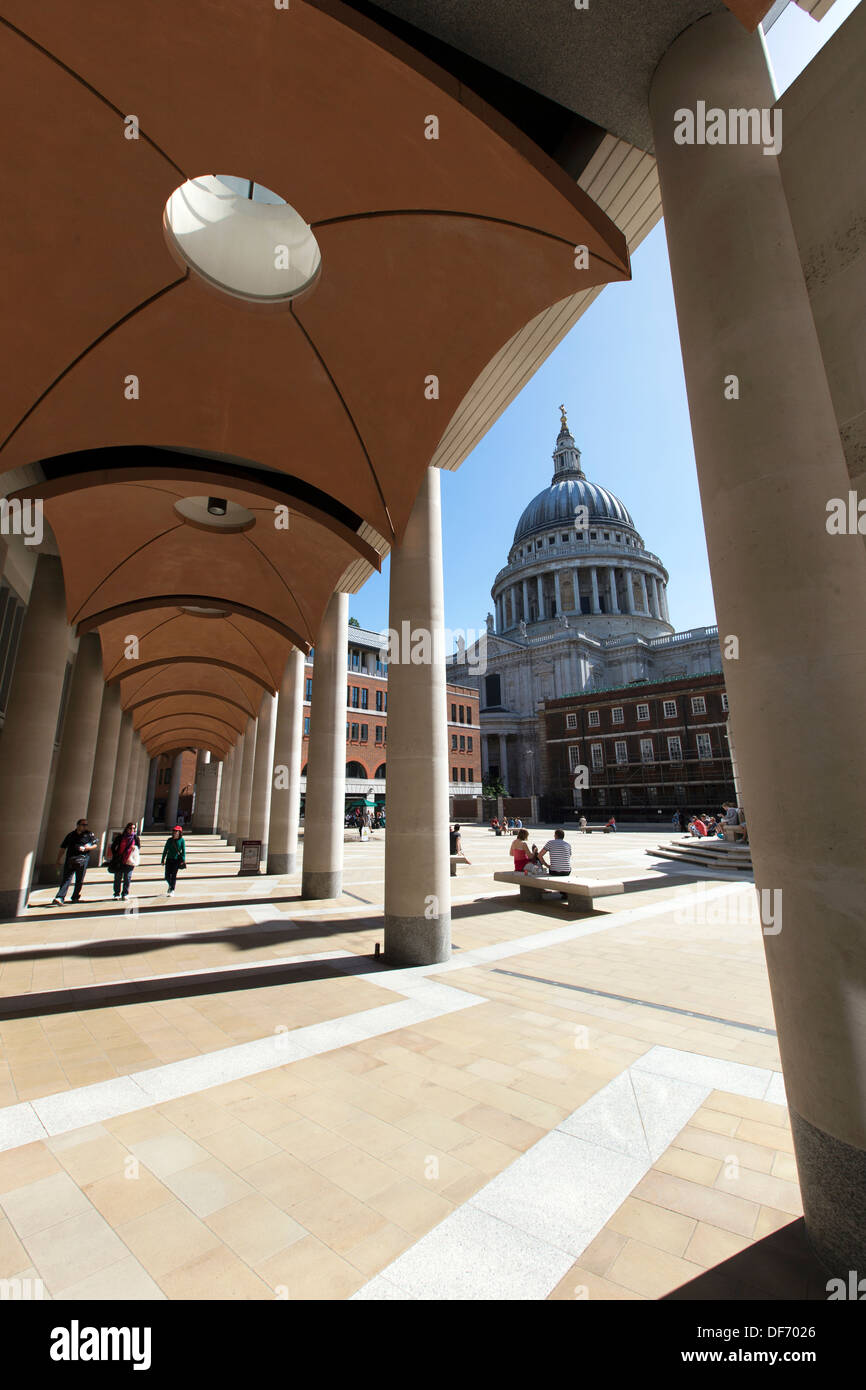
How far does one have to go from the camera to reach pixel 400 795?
29.9 ft

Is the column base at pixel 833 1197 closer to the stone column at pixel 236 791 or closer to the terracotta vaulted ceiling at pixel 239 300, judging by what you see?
the terracotta vaulted ceiling at pixel 239 300

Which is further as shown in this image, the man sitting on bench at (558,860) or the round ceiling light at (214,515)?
the round ceiling light at (214,515)

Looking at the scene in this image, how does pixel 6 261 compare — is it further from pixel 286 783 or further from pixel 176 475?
pixel 286 783

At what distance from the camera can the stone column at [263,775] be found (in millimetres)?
23594

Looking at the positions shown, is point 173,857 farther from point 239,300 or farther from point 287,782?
point 239,300

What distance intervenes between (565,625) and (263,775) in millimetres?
69606

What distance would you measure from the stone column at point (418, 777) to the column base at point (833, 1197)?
5.92 m

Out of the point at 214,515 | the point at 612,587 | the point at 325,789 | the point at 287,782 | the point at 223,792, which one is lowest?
the point at 325,789

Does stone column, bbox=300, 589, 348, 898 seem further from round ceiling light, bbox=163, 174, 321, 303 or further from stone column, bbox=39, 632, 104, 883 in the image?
stone column, bbox=39, 632, 104, 883

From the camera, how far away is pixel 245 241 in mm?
9469

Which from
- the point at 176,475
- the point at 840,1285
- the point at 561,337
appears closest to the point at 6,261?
the point at 176,475

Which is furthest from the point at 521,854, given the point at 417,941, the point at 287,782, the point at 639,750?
the point at 639,750

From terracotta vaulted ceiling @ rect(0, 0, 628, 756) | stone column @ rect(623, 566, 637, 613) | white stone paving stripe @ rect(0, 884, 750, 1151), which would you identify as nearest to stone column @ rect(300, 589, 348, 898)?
terracotta vaulted ceiling @ rect(0, 0, 628, 756)

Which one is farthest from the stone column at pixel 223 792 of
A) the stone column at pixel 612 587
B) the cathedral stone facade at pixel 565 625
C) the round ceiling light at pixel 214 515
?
the stone column at pixel 612 587
